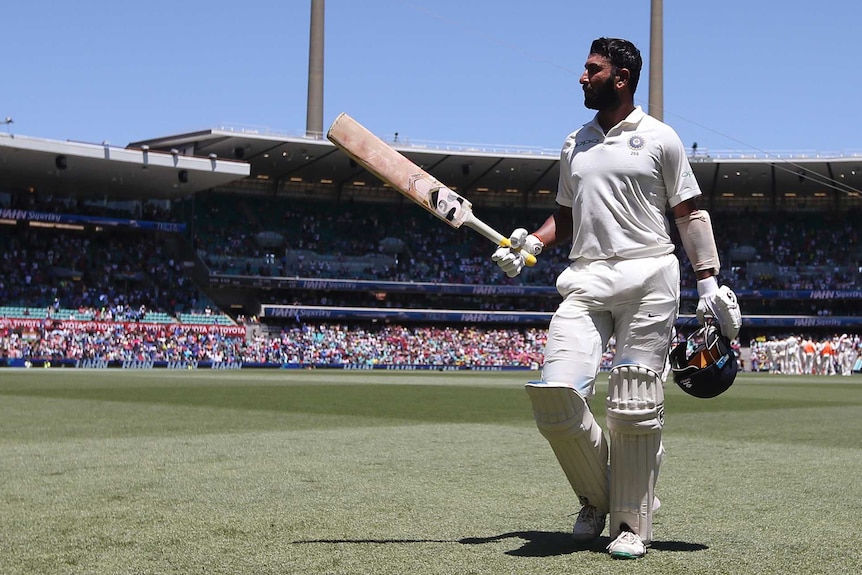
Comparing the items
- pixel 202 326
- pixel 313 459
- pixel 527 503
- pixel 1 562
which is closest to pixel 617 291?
pixel 527 503

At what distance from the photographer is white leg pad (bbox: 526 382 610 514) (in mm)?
4965

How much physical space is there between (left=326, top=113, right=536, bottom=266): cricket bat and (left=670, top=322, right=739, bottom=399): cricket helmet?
1.16 m

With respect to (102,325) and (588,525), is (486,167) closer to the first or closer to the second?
(102,325)

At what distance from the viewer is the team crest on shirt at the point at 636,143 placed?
17.3 feet

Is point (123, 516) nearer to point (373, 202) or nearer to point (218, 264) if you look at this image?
point (218, 264)

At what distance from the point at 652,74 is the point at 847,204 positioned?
657 inches

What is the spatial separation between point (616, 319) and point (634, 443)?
25.0 inches

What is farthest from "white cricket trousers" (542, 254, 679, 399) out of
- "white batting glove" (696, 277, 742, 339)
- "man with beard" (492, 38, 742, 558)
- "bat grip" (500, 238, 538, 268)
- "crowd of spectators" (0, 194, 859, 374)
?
"crowd of spectators" (0, 194, 859, 374)

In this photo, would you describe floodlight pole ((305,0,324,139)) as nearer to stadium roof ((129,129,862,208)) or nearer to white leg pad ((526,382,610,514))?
stadium roof ((129,129,862,208))

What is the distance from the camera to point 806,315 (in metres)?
69.2

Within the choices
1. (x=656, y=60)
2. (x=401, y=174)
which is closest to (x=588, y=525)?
(x=401, y=174)

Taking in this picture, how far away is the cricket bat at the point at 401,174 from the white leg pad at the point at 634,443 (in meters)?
1.10

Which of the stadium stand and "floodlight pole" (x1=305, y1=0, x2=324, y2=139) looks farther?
"floodlight pole" (x1=305, y1=0, x2=324, y2=139)

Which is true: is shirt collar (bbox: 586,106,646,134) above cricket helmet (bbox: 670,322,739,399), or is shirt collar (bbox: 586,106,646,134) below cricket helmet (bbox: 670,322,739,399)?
above
